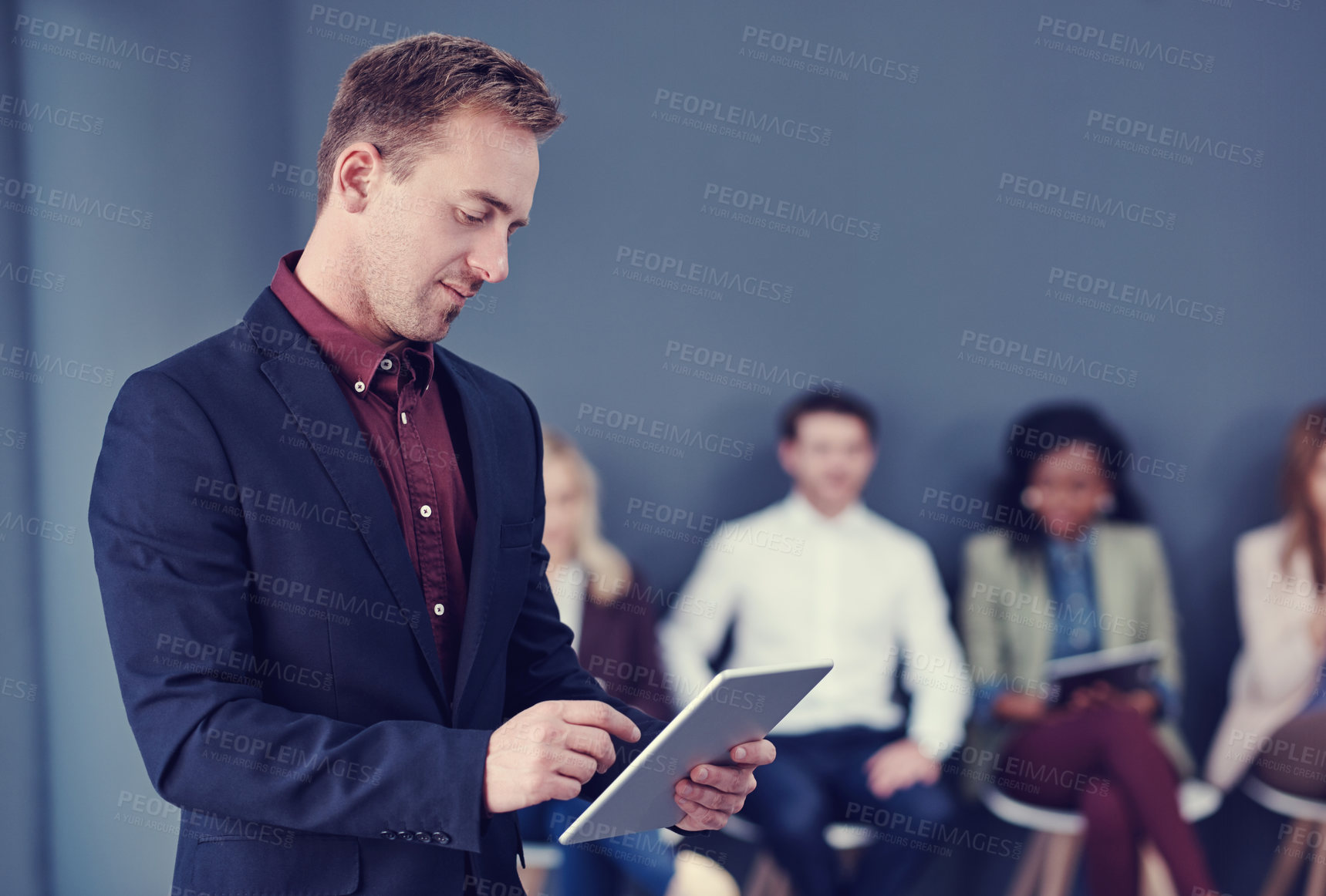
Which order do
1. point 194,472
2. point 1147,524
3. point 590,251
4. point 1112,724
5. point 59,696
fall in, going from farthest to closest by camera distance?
point 590,251
point 1147,524
point 1112,724
point 59,696
point 194,472

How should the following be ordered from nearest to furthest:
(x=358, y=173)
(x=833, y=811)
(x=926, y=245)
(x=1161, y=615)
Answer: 1. (x=358, y=173)
2. (x=833, y=811)
3. (x=1161, y=615)
4. (x=926, y=245)

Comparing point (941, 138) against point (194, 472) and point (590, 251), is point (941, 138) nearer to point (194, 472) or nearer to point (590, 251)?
point (590, 251)

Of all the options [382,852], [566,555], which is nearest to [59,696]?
[566,555]

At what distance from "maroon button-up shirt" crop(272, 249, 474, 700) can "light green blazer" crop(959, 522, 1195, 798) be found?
275 cm

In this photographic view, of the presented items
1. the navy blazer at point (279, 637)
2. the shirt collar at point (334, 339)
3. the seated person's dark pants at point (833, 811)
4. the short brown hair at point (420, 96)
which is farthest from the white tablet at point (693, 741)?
the seated person's dark pants at point (833, 811)

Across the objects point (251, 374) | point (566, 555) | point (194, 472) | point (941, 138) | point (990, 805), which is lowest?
point (990, 805)

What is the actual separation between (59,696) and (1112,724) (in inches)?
130

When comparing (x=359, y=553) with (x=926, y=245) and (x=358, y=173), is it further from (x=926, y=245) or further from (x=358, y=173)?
(x=926, y=245)

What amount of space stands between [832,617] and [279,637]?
264 centimetres

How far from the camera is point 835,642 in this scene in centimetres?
356

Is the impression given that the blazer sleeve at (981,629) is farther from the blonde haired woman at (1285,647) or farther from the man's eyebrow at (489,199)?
the man's eyebrow at (489,199)

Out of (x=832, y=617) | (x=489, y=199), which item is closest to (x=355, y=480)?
(x=489, y=199)

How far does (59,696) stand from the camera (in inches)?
127

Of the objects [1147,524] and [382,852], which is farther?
[1147,524]
